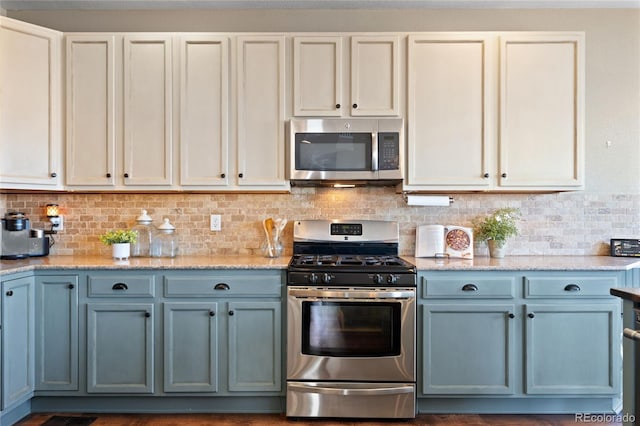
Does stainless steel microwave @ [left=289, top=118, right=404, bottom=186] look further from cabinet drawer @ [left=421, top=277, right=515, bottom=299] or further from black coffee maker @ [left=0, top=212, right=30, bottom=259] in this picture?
black coffee maker @ [left=0, top=212, right=30, bottom=259]

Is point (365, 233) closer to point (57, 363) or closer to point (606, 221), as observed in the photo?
point (606, 221)

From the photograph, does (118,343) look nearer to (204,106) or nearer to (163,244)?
(163,244)

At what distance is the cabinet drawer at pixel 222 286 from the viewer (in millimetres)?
2301

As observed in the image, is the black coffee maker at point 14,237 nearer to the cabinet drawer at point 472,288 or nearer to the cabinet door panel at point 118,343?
the cabinet door panel at point 118,343

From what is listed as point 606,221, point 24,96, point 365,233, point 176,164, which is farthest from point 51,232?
point 606,221

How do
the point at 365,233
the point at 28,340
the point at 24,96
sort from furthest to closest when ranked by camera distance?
the point at 365,233 → the point at 24,96 → the point at 28,340

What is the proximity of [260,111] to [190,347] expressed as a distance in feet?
5.00

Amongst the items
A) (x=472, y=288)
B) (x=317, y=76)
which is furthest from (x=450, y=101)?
(x=472, y=288)

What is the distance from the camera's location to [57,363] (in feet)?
7.53

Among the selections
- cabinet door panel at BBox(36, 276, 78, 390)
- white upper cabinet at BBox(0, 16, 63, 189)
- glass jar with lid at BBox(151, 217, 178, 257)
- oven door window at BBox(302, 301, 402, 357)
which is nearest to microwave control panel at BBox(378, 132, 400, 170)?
oven door window at BBox(302, 301, 402, 357)

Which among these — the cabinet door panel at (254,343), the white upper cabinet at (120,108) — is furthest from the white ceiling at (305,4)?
the cabinet door panel at (254,343)

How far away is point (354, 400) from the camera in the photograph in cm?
226

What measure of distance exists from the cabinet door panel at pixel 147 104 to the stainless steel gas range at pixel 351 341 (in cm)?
116

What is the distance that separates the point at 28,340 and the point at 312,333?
1.62 metres
